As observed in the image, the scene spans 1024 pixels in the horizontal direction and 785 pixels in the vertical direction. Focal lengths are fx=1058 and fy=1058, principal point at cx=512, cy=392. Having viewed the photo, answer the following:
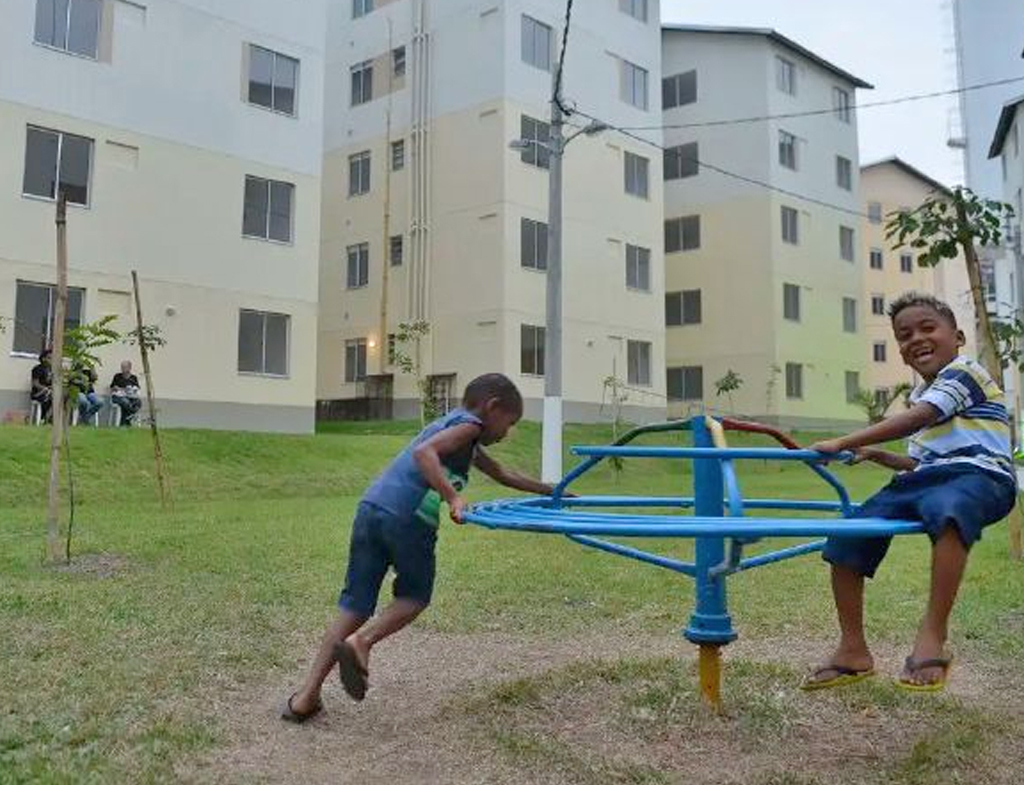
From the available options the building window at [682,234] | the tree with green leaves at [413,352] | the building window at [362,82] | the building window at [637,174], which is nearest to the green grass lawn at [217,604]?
the tree with green leaves at [413,352]

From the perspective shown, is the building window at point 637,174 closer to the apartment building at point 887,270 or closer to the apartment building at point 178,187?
the apartment building at point 178,187

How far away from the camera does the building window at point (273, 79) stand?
2297 centimetres

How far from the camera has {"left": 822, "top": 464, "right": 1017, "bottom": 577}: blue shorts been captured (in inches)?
130

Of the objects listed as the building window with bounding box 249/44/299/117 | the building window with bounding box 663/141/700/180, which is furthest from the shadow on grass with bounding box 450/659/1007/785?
the building window with bounding box 663/141/700/180

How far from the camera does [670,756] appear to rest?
3621 millimetres

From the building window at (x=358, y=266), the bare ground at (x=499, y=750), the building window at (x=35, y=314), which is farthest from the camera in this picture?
the building window at (x=358, y=266)

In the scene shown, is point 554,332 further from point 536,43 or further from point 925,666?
point 536,43

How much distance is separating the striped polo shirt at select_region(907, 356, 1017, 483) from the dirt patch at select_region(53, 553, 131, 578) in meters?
5.82

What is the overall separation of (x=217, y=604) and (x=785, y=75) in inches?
1341

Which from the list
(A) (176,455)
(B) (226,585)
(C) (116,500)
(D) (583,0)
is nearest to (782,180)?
(D) (583,0)

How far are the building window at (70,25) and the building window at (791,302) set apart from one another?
902 inches

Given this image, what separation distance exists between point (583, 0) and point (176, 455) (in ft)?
63.8

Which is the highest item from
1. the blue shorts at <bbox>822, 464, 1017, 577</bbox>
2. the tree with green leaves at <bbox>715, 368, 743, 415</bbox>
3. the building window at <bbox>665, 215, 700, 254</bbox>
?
the building window at <bbox>665, 215, 700, 254</bbox>

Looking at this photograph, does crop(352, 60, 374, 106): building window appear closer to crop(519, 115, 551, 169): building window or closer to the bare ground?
crop(519, 115, 551, 169): building window
